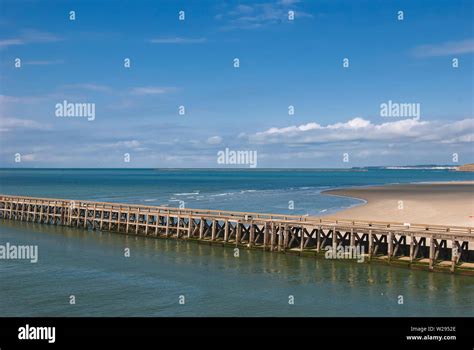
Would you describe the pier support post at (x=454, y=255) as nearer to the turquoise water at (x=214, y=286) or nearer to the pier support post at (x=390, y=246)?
the turquoise water at (x=214, y=286)

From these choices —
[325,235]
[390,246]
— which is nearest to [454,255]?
[390,246]

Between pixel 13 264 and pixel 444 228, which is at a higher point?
pixel 444 228

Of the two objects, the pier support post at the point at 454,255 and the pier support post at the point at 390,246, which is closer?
the pier support post at the point at 454,255

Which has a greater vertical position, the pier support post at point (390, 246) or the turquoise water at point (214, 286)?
the pier support post at point (390, 246)

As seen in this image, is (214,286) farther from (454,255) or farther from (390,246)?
(454,255)

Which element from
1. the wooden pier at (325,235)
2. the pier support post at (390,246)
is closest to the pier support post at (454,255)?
the wooden pier at (325,235)

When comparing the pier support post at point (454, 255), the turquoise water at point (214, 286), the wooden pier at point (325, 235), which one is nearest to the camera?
the turquoise water at point (214, 286)

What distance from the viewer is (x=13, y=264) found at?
32.1m

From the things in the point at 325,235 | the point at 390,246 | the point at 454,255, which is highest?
the point at 325,235

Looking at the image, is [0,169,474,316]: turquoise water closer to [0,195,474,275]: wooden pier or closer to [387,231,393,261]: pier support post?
[387,231,393,261]: pier support post
